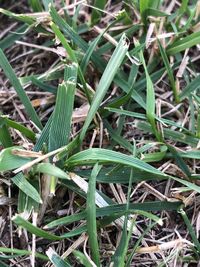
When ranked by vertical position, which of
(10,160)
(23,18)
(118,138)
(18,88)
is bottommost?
(118,138)

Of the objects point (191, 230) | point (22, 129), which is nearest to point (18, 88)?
point (22, 129)

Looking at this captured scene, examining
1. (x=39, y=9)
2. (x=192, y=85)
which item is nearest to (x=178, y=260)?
(x=192, y=85)

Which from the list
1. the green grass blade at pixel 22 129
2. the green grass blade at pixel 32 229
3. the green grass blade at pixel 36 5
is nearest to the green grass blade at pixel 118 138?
the green grass blade at pixel 22 129

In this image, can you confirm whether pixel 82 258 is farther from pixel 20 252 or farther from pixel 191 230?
pixel 191 230

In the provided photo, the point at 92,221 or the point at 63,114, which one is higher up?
the point at 63,114

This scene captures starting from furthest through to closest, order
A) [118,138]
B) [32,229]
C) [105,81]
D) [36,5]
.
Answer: [36,5] < [118,138] < [105,81] < [32,229]

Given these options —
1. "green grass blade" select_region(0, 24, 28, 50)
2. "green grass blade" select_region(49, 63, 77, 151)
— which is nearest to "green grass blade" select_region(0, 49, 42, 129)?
"green grass blade" select_region(49, 63, 77, 151)

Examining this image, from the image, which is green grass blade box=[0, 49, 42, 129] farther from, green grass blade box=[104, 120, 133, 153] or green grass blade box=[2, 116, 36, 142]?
green grass blade box=[104, 120, 133, 153]

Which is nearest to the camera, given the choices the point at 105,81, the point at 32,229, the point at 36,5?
the point at 32,229
